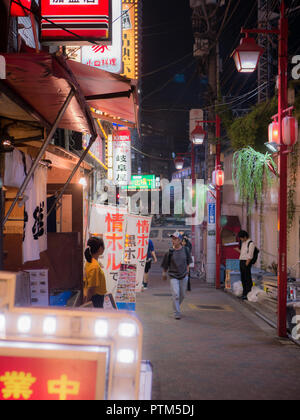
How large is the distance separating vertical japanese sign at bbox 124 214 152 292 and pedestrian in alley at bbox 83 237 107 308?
10.1ft

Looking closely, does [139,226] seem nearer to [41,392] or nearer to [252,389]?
[252,389]

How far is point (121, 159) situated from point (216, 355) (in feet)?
40.8

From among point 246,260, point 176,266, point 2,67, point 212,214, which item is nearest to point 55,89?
point 2,67

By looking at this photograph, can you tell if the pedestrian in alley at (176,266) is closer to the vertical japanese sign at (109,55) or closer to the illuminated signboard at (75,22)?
the vertical japanese sign at (109,55)

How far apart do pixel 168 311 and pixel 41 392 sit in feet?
31.9

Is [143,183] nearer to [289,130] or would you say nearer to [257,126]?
[257,126]

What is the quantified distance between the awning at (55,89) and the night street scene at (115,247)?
24mm

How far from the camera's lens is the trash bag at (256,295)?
41.9ft

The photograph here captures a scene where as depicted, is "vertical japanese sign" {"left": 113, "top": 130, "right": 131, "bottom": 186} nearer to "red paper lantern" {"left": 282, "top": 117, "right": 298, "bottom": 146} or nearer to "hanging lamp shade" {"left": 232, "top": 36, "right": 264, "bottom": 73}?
"hanging lamp shade" {"left": 232, "top": 36, "right": 264, "bottom": 73}

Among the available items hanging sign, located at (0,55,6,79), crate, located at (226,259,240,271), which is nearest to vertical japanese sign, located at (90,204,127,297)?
hanging sign, located at (0,55,6,79)

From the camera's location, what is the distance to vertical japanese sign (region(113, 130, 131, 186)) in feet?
60.2

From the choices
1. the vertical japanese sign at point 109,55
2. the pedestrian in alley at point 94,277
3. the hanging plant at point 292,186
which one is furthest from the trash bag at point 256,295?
the vertical japanese sign at point 109,55

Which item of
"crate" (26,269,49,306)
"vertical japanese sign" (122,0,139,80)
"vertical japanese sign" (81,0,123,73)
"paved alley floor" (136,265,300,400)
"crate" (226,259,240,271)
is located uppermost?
"vertical japanese sign" (122,0,139,80)
